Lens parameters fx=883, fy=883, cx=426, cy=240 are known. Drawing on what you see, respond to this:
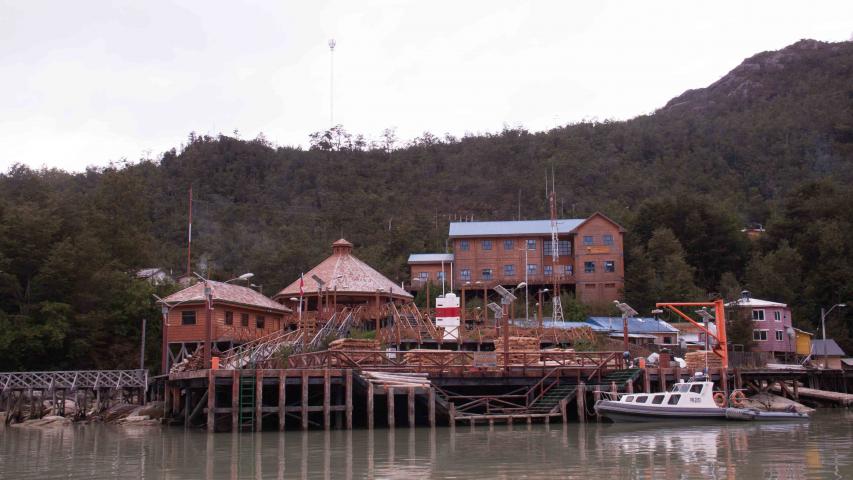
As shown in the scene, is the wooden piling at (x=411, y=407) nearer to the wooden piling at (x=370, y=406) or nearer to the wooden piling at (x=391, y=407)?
the wooden piling at (x=391, y=407)

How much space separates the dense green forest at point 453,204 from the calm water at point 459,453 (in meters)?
22.3

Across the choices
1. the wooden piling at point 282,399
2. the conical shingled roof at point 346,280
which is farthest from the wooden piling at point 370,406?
the conical shingled roof at point 346,280

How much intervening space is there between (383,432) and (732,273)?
58202mm

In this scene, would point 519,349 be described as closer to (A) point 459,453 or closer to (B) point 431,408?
(B) point 431,408

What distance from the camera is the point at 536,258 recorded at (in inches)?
3137

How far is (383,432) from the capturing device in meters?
33.8

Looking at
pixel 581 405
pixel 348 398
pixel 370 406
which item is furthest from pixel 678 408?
pixel 348 398

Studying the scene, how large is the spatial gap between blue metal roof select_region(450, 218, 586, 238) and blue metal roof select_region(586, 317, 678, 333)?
1439 centimetres

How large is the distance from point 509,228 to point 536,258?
12.8ft

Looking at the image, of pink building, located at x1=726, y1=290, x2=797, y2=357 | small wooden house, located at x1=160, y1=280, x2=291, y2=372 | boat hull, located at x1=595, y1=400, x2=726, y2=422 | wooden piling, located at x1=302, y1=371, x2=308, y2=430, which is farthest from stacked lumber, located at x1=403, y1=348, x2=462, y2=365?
pink building, located at x1=726, y1=290, x2=797, y2=357

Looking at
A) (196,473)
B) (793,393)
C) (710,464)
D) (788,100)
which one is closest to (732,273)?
(793,393)

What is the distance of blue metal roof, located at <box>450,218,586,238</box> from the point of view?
79.6 m

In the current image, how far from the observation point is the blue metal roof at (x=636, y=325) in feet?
208

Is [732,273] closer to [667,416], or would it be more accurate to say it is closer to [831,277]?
[831,277]
